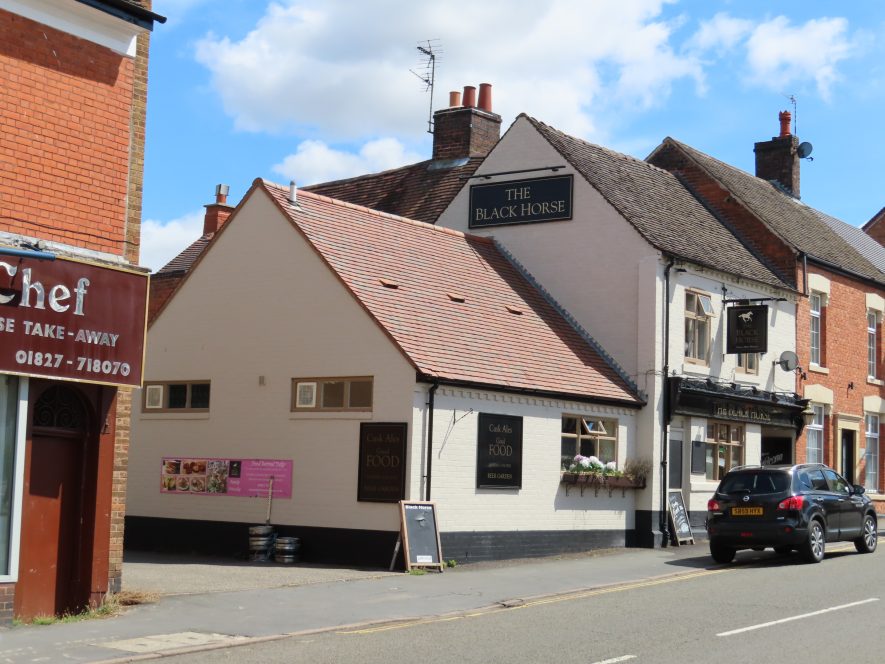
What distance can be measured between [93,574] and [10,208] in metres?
4.20

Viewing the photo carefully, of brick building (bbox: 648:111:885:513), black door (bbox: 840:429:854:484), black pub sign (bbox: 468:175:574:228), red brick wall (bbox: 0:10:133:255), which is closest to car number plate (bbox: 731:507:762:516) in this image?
black pub sign (bbox: 468:175:574:228)

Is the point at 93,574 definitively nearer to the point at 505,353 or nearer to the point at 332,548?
the point at 332,548

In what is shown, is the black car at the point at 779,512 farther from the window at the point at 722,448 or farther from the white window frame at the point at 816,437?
the white window frame at the point at 816,437

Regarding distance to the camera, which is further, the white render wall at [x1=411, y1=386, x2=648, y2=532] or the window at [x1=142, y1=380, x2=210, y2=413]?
the window at [x1=142, y1=380, x2=210, y2=413]

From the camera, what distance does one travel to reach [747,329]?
26.3 m

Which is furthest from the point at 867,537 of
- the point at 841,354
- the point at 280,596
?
the point at 280,596

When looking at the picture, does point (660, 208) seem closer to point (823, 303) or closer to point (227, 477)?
point (823, 303)

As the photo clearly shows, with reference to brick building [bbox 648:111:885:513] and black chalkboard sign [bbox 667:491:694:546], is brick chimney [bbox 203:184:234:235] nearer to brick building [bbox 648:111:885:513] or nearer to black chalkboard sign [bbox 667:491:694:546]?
brick building [bbox 648:111:885:513]

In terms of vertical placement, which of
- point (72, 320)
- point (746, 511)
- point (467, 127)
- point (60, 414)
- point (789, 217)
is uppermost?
point (467, 127)

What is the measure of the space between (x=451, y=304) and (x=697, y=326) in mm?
6633

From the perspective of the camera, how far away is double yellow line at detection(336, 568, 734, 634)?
1309cm

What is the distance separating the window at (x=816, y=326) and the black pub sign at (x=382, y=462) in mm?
15100

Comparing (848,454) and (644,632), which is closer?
(644,632)

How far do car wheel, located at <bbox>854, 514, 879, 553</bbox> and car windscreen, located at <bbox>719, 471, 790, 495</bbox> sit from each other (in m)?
2.75
